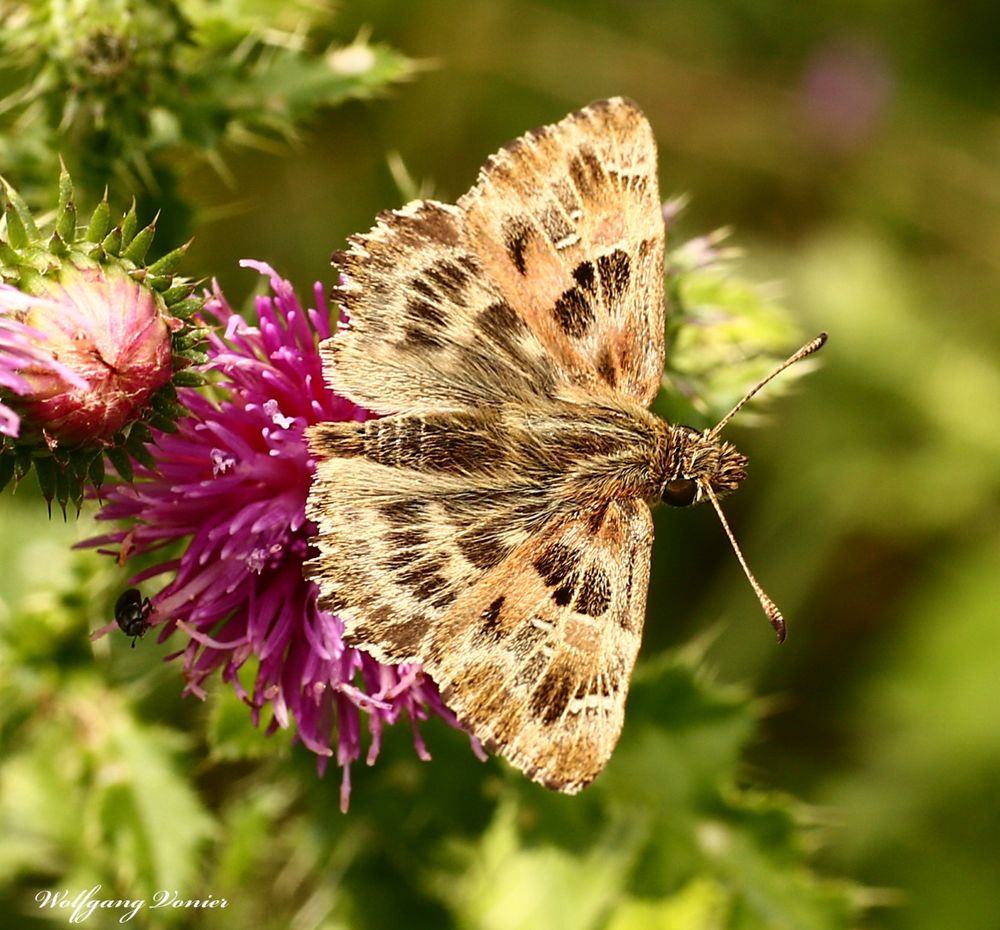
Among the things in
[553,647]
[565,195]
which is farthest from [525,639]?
[565,195]

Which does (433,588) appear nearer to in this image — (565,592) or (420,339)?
(565,592)

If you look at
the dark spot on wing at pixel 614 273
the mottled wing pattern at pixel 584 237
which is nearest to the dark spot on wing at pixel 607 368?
the mottled wing pattern at pixel 584 237

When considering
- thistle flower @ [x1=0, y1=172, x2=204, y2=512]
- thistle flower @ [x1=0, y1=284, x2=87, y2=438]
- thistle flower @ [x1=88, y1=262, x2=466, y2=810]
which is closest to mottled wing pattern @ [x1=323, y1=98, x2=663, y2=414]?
thistle flower @ [x1=88, y1=262, x2=466, y2=810]

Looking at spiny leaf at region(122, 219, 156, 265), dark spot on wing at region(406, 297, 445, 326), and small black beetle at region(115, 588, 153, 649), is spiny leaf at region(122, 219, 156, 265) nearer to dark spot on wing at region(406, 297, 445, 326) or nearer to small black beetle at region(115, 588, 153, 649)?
dark spot on wing at region(406, 297, 445, 326)

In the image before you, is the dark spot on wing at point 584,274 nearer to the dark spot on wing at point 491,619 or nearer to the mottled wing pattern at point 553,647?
the mottled wing pattern at point 553,647

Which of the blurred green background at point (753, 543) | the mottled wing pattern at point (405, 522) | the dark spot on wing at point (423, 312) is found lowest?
the blurred green background at point (753, 543)

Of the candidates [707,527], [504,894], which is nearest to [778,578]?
[707,527]

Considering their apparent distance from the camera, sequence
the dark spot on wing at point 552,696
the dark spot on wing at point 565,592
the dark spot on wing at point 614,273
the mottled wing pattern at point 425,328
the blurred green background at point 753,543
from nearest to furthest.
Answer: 1. the dark spot on wing at point 552,696
2. the dark spot on wing at point 565,592
3. the mottled wing pattern at point 425,328
4. the dark spot on wing at point 614,273
5. the blurred green background at point 753,543
